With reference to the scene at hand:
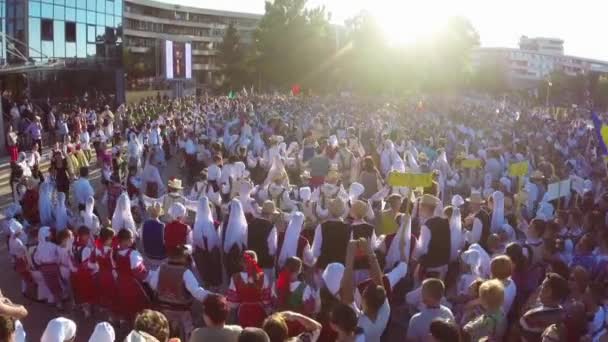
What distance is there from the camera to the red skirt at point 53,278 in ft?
25.0

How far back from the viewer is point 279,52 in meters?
61.1

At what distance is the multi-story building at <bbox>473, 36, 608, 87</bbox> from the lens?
118375 millimetres

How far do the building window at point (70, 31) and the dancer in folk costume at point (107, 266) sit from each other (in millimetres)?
32808

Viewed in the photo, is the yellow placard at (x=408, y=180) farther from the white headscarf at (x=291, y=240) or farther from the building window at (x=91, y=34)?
the building window at (x=91, y=34)

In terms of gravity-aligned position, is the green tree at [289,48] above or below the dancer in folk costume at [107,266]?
above

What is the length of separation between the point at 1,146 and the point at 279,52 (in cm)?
4154

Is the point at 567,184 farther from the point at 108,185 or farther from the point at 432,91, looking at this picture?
the point at 432,91

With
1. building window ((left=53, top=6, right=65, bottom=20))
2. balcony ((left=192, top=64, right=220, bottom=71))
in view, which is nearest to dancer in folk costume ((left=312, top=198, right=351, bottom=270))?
building window ((left=53, top=6, right=65, bottom=20))

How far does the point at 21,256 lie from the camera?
26.0ft

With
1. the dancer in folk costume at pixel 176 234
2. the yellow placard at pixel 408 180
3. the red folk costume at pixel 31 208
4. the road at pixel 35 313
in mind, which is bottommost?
the road at pixel 35 313

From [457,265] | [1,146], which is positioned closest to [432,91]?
[1,146]

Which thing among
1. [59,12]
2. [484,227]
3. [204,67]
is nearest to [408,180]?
[484,227]

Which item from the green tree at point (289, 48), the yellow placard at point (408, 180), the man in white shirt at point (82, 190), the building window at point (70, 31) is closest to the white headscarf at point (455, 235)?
the yellow placard at point (408, 180)

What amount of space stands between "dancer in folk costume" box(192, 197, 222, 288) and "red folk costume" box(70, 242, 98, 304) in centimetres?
112
